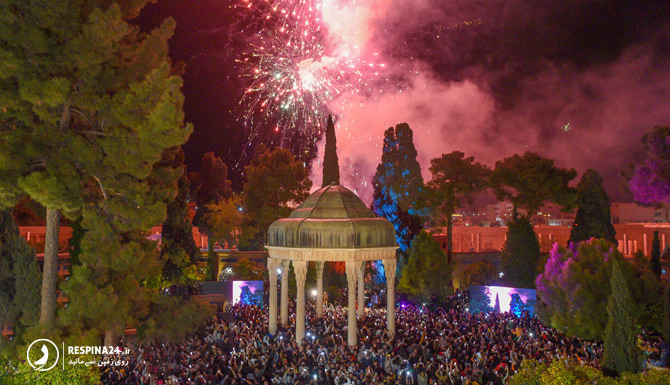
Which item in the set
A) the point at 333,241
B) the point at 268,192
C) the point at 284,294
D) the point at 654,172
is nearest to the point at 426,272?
the point at 284,294

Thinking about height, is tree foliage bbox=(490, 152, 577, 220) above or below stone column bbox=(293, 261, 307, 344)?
above

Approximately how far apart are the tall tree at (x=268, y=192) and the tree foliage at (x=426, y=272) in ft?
46.6

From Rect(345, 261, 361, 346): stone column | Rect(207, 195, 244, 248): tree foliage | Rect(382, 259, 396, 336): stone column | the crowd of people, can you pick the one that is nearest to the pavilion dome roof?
Rect(382, 259, 396, 336): stone column

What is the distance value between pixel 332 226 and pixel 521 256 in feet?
60.4

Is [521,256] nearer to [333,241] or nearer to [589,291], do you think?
[589,291]

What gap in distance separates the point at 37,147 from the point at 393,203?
1149 inches

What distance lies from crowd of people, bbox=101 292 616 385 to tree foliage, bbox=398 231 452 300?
6.25 meters

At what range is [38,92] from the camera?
17.9 m

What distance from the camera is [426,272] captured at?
33.6 meters

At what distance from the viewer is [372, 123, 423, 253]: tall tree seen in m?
42.6

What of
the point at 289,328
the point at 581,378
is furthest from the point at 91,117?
the point at 581,378

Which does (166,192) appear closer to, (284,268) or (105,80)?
(105,80)

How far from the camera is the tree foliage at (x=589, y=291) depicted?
76.5 ft

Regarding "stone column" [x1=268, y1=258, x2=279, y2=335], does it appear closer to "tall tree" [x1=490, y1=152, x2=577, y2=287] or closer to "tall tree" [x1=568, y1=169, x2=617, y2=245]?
"tall tree" [x1=490, y1=152, x2=577, y2=287]
